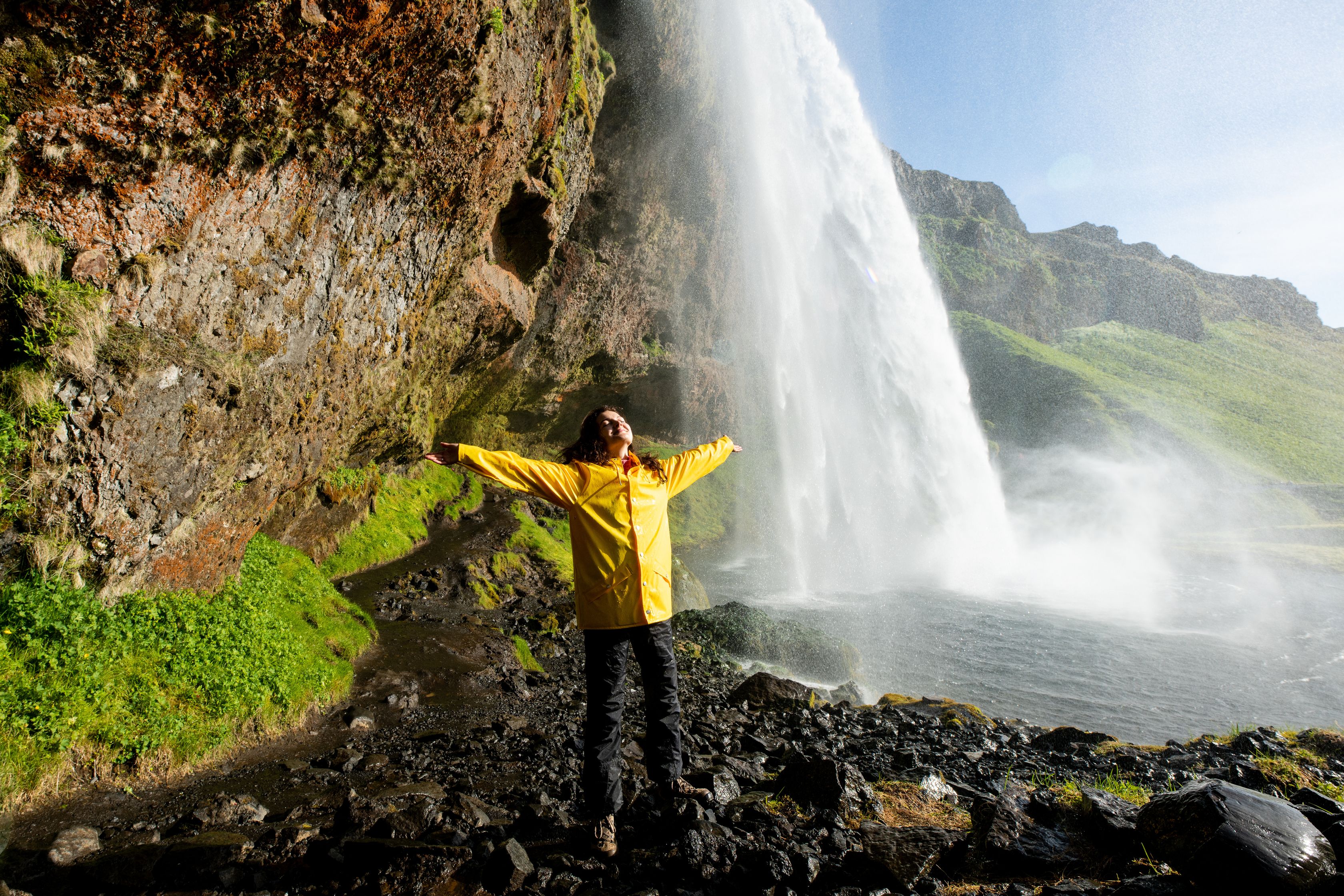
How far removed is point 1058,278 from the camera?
4099 inches

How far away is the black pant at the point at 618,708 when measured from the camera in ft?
11.8

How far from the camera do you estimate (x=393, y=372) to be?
33.6 feet

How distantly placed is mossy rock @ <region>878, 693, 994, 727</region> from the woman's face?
6.85 meters

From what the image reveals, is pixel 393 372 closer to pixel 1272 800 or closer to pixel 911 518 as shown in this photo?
pixel 1272 800

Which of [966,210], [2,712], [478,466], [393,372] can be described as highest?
[966,210]

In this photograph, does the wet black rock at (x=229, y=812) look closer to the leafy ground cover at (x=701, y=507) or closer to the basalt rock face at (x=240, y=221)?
the basalt rock face at (x=240, y=221)

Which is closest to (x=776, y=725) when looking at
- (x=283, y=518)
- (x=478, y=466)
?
(x=478, y=466)

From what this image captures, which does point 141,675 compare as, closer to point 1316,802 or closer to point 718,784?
point 718,784

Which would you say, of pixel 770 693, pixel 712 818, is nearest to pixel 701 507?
pixel 770 693

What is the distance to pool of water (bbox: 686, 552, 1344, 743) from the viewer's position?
10.8m

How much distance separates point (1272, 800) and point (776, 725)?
5.15 metres

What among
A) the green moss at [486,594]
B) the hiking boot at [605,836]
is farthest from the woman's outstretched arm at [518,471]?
the green moss at [486,594]

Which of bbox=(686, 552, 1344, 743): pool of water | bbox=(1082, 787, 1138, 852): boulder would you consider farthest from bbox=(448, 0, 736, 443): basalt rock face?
bbox=(1082, 787, 1138, 852): boulder

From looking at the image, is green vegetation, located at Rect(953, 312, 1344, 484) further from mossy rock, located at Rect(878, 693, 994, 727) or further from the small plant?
the small plant
